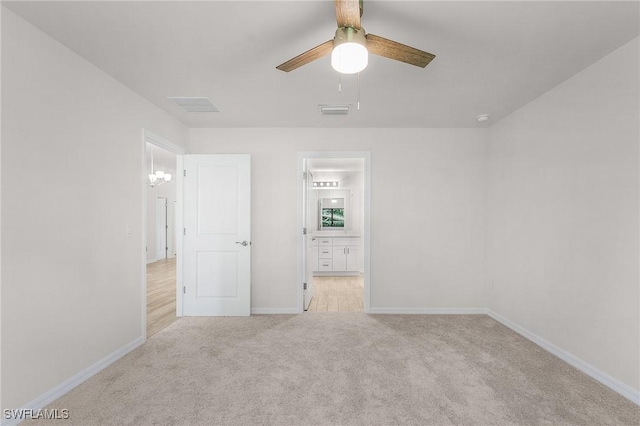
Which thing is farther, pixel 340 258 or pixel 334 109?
pixel 340 258

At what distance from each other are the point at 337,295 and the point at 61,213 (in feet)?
12.3

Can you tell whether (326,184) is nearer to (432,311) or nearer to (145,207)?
(432,311)

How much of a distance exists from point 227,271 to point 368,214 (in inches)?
80.2

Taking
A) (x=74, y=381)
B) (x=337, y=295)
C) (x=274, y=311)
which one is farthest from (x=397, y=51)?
(x=337, y=295)

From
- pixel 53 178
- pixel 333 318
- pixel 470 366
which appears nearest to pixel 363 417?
pixel 470 366

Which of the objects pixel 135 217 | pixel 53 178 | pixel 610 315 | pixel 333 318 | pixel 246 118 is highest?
pixel 246 118

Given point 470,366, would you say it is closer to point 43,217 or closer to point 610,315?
point 610,315

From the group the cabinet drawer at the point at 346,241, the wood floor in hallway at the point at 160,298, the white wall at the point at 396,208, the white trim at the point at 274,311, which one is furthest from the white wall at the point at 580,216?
the wood floor in hallway at the point at 160,298

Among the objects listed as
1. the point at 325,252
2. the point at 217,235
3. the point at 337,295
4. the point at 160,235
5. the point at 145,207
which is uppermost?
the point at 145,207

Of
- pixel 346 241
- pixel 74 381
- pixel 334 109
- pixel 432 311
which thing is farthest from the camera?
pixel 346 241

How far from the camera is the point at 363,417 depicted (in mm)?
1851

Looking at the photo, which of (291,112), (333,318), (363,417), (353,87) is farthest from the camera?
(333,318)

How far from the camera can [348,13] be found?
1426 mm

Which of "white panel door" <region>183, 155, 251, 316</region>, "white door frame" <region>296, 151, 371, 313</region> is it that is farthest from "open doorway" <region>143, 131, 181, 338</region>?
"white door frame" <region>296, 151, 371, 313</region>
